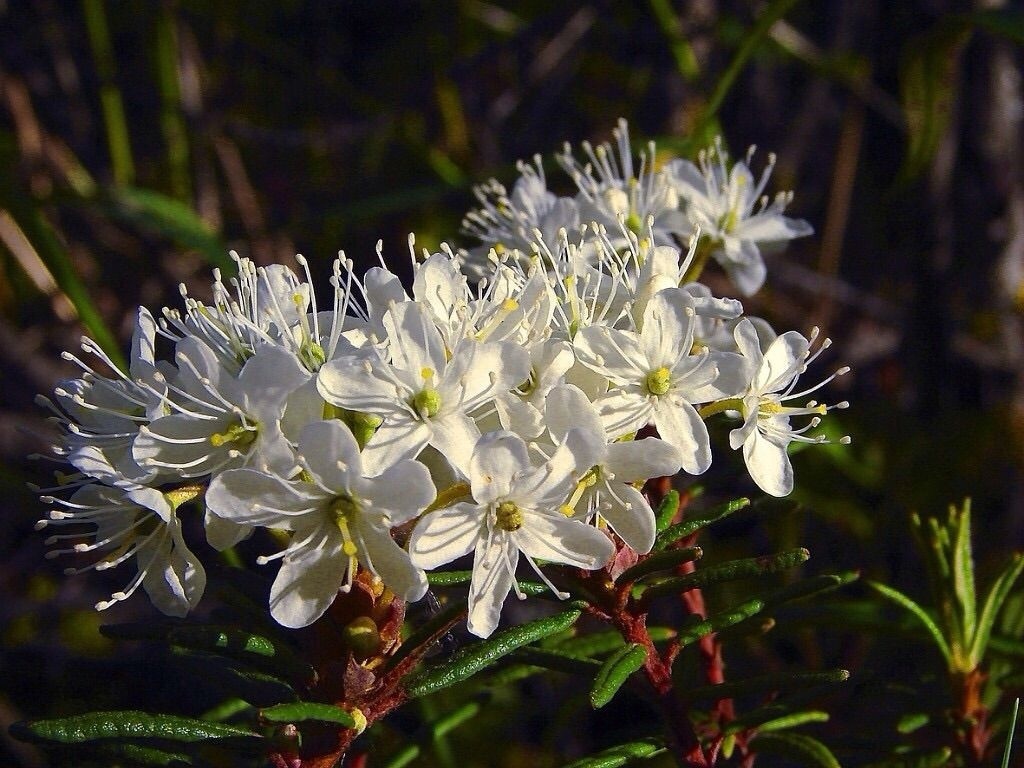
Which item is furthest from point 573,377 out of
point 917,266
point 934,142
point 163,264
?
point 163,264

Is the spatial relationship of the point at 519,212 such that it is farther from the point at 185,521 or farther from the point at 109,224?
the point at 109,224

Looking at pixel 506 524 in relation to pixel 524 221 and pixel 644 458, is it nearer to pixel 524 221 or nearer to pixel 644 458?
pixel 644 458

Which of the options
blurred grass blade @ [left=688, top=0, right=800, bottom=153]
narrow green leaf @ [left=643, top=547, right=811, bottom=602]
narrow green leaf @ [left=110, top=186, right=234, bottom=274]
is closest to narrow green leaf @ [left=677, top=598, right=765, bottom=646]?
narrow green leaf @ [left=643, top=547, right=811, bottom=602]

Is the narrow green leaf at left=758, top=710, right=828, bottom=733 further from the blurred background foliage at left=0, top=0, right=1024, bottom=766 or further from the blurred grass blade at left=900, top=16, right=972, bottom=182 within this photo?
the blurred grass blade at left=900, top=16, right=972, bottom=182

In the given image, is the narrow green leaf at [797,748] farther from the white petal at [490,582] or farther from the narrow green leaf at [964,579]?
the white petal at [490,582]

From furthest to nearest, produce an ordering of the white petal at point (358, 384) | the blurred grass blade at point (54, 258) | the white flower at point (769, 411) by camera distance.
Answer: the blurred grass blade at point (54, 258)
the white flower at point (769, 411)
the white petal at point (358, 384)

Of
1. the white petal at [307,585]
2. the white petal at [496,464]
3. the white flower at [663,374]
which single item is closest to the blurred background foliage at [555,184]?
the white flower at [663,374]

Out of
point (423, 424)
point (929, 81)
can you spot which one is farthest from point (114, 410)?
point (929, 81)
